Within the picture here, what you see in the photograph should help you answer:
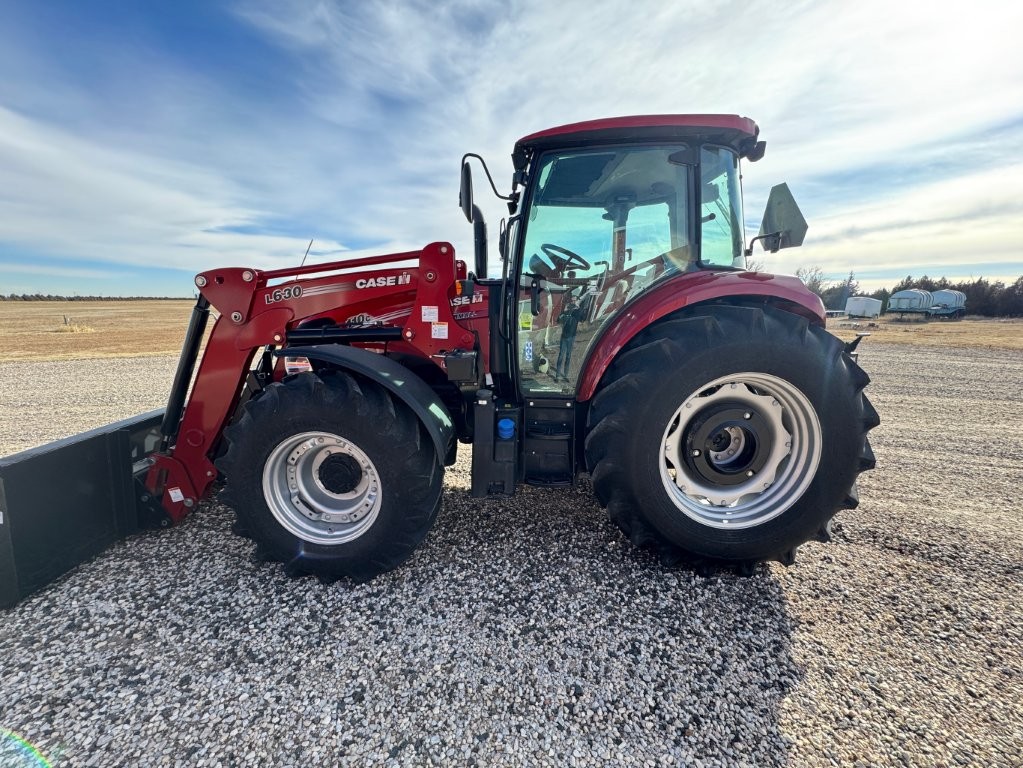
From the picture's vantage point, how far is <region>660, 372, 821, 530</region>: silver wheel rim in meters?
2.52

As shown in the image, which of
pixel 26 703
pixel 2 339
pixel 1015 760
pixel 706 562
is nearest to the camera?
pixel 1015 760

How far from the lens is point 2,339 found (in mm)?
17562

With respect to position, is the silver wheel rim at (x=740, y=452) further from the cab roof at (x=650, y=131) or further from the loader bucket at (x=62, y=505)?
the loader bucket at (x=62, y=505)

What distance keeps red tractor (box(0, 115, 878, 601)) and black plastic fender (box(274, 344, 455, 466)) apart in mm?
15

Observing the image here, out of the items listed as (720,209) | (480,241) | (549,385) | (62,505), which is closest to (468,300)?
(480,241)

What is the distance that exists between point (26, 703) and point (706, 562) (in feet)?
9.91

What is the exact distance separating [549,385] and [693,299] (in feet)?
3.18

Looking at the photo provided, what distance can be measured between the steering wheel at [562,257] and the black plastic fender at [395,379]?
1064mm

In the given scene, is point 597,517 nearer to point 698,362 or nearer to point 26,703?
point 698,362

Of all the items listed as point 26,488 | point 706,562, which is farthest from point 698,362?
point 26,488

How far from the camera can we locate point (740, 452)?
265cm

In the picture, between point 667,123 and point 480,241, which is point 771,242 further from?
point 480,241

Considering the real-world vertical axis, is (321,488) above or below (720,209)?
below

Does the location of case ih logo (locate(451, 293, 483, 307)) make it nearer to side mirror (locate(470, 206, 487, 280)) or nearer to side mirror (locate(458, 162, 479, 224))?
side mirror (locate(470, 206, 487, 280))
